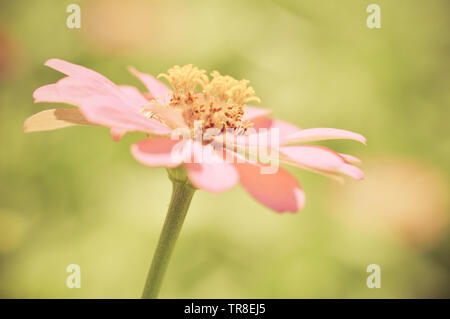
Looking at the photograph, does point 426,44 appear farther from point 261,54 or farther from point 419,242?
point 419,242

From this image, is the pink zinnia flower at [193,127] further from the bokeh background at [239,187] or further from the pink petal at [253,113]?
the bokeh background at [239,187]

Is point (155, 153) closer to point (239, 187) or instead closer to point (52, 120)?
point (52, 120)

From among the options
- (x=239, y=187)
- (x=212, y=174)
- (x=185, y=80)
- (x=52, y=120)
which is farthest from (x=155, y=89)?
(x=239, y=187)

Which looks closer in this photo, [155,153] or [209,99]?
[155,153]

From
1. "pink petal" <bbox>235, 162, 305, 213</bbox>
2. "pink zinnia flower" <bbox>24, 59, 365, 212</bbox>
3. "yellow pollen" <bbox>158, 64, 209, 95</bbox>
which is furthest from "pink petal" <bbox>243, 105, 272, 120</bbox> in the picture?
"pink petal" <bbox>235, 162, 305, 213</bbox>

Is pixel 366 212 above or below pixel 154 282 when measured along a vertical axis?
above

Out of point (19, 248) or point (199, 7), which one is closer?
point (19, 248)

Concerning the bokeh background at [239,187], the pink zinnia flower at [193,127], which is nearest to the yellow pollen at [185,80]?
the pink zinnia flower at [193,127]
